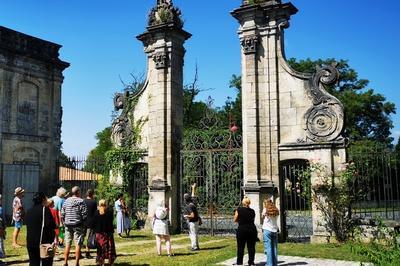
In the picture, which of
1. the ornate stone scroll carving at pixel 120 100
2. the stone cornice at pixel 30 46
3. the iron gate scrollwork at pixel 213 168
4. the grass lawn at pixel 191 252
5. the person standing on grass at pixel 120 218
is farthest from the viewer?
the stone cornice at pixel 30 46

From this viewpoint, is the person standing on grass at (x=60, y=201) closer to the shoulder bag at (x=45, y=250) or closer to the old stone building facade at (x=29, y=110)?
the shoulder bag at (x=45, y=250)

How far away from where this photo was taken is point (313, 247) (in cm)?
1126

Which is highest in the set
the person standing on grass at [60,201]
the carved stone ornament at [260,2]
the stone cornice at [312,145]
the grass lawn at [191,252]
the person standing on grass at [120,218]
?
the carved stone ornament at [260,2]

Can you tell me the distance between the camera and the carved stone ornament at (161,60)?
595 inches

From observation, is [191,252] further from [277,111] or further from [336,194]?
[277,111]

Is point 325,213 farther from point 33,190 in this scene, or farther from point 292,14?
point 33,190

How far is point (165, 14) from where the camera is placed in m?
15.4

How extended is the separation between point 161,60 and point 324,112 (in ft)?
19.3

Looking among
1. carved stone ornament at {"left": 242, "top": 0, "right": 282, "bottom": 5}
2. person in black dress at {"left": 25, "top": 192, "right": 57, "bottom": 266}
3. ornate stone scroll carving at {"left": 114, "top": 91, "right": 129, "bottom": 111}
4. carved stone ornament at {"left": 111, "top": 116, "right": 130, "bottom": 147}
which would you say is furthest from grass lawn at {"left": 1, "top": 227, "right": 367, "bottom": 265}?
carved stone ornament at {"left": 242, "top": 0, "right": 282, "bottom": 5}

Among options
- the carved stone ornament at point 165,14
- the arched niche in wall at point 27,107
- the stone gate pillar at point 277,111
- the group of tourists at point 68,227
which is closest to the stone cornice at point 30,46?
the arched niche in wall at point 27,107

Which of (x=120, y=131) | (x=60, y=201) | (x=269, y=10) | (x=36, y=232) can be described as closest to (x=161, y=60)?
(x=120, y=131)

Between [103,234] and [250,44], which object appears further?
[250,44]

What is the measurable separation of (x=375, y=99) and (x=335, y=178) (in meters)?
26.8

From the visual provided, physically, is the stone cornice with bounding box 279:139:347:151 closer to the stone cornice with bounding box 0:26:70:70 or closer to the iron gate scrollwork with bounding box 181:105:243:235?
the iron gate scrollwork with bounding box 181:105:243:235
